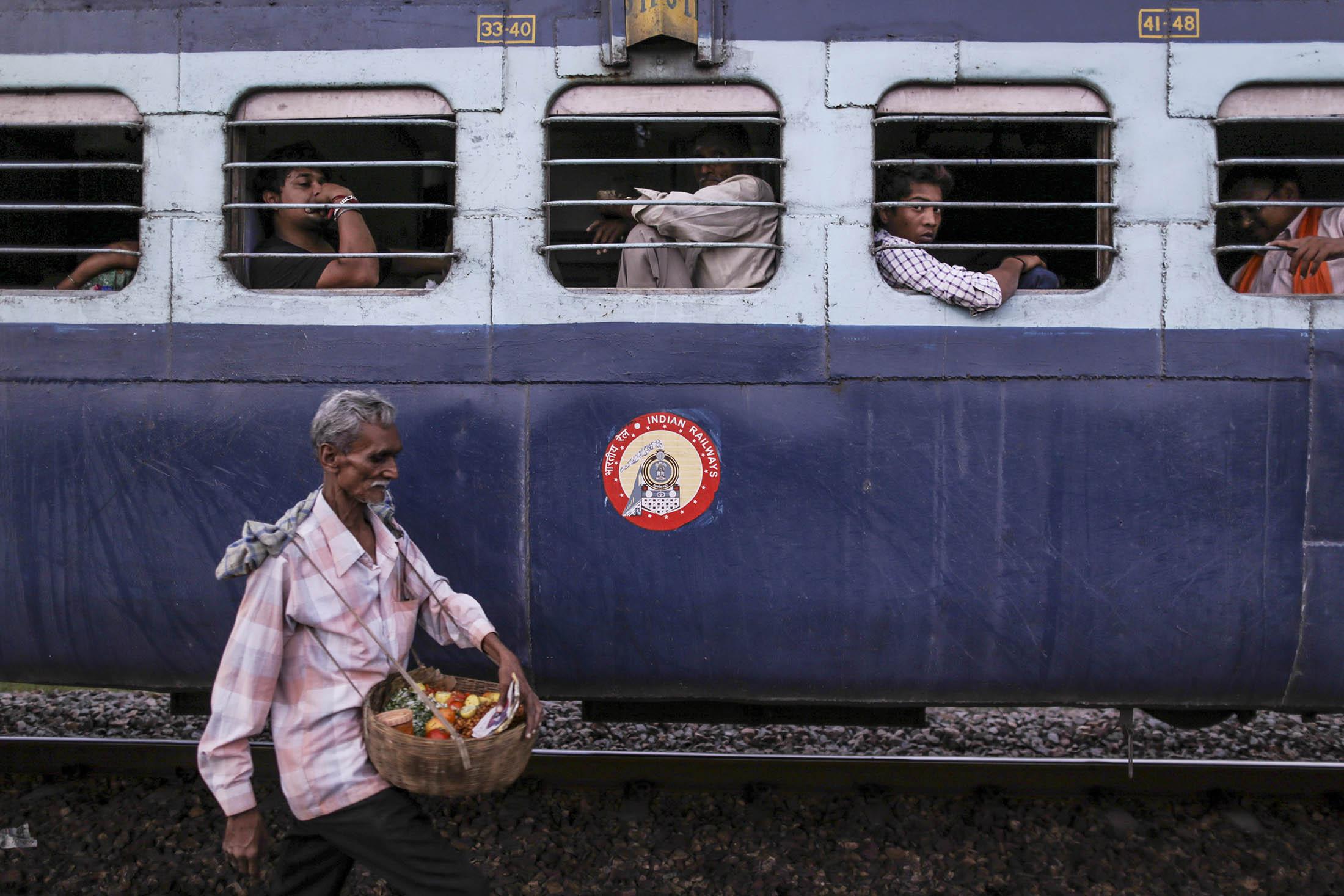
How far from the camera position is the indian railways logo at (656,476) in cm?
296

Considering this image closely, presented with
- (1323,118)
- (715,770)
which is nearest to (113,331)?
(715,770)

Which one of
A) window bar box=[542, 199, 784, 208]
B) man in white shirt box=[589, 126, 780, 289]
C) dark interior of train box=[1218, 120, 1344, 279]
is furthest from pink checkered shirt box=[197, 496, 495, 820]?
dark interior of train box=[1218, 120, 1344, 279]

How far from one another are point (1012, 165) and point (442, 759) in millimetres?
2348

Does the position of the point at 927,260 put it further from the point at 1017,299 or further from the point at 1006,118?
the point at 1006,118

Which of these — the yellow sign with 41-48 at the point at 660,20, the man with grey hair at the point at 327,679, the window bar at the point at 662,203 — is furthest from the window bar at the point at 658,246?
the man with grey hair at the point at 327,679

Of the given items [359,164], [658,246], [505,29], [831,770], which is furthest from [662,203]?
[831,770]

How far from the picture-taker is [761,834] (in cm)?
346

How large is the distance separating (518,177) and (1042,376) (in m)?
1.75

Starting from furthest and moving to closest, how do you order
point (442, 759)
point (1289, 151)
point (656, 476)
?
point (1289, 151) → point (656, 476) → point (442, 759)

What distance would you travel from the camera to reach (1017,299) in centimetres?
294

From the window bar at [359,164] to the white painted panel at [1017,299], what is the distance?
1.25 meters

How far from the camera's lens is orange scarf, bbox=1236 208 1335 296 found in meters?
3.01

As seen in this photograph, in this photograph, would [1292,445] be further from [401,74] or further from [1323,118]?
[401,74]

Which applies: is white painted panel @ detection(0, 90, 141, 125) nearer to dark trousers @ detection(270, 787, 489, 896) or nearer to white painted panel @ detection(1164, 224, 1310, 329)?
dark trousers @ detection(270, 787, 489, 896)
